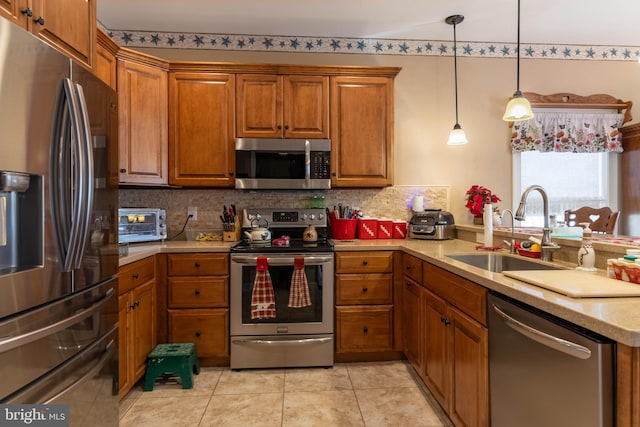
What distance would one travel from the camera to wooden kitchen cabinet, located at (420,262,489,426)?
148 centimetres

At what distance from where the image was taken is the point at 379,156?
292 cm

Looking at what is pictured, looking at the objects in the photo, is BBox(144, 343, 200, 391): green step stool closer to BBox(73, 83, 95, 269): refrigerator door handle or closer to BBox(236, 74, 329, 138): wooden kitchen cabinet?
BBox(73, 83, 95, 269): refrigerator door handle

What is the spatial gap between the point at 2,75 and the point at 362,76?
2.39 meters

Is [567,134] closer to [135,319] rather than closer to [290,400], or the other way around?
[290,400]

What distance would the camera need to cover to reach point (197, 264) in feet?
8.25

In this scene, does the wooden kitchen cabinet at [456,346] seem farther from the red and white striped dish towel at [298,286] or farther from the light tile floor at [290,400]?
the red and white striped dish towel at [298,286]

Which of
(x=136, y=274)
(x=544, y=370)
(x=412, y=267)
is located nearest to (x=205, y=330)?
(x=136, y=274)

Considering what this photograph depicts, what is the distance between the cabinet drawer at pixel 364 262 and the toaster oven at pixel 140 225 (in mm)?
1393

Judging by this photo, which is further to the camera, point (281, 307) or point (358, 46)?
point (358, 46)

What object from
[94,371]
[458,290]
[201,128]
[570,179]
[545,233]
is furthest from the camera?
[570,179]

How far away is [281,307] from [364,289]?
61cm

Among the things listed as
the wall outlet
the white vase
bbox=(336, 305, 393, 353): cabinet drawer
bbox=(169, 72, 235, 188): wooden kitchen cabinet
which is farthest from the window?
the wall outlet

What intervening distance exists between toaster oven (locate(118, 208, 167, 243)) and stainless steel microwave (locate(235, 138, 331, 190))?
0.67 metres

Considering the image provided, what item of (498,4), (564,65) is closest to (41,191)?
(498,4)
